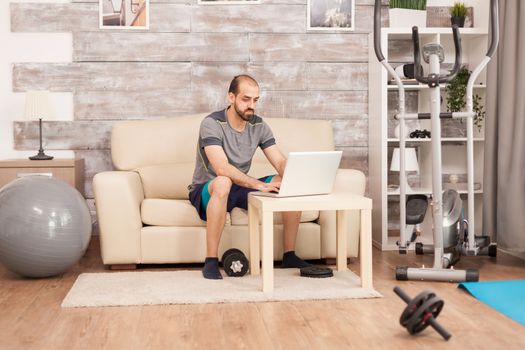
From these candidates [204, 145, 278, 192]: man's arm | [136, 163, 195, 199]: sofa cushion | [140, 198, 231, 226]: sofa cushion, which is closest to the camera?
[204, 145, 278, 192]: man's arm

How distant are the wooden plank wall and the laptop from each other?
1771 mm

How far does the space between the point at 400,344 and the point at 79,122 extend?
331 cm

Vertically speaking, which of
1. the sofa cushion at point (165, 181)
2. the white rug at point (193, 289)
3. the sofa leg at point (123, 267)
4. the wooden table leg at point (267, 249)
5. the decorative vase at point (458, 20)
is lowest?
the sofa leg at point (123, 267)

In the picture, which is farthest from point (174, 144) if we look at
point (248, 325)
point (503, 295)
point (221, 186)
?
point (503, 295)

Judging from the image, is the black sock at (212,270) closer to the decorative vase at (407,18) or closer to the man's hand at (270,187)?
the man's hand at (270,187)

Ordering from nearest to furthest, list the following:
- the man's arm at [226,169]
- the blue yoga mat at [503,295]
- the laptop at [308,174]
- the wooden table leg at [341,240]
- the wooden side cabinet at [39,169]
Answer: the blue yoga mat at [503,295] → the laptop at [308,174] → the man's arm at [226,169] → the wooden table leg at [341,240] → the wooden side cabinet at [39,169]

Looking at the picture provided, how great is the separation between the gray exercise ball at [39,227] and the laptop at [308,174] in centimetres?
98

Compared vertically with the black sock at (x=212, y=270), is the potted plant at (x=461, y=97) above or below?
above

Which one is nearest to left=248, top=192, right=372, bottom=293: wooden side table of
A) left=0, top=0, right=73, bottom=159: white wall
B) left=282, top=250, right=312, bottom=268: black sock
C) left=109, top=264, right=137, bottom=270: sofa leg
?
left=282, top=250, right=312, bottom=268: black sock

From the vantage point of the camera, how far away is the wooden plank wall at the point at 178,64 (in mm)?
5180

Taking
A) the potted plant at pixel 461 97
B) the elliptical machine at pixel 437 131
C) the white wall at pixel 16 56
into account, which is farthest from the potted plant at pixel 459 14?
the white wall at pixel 16 56

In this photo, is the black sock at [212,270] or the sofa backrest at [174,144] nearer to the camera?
the black sock at [212,270]

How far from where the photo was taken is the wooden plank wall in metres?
5.18

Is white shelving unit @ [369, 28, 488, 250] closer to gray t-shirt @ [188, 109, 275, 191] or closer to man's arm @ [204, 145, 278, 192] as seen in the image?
gray t-shirt @ [188, 109, 275, 191]
